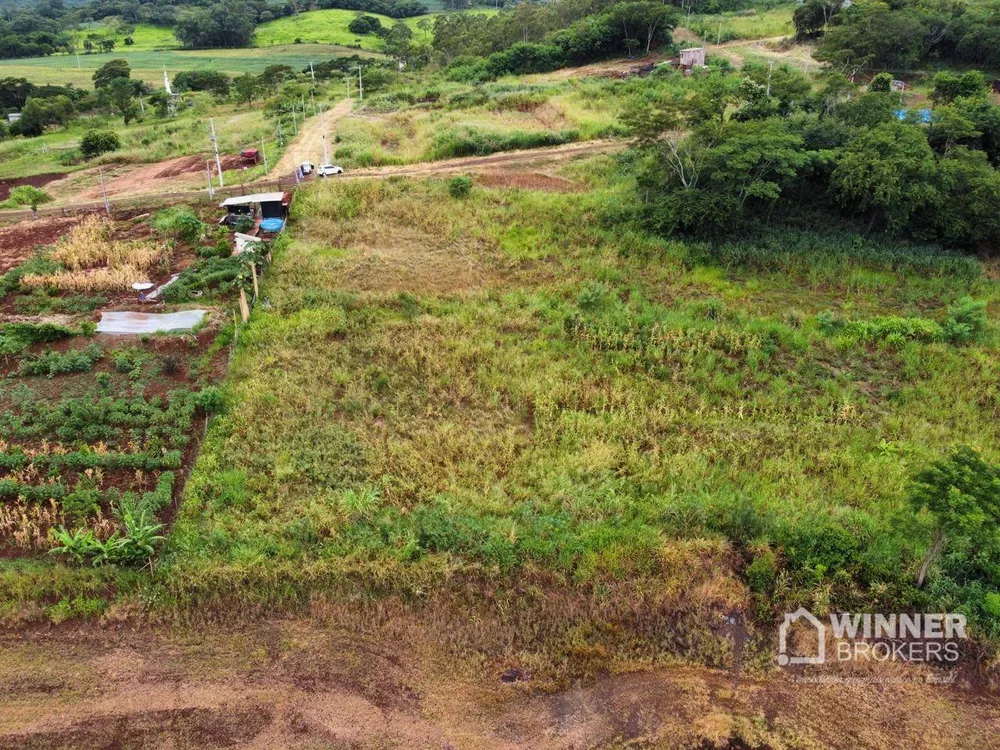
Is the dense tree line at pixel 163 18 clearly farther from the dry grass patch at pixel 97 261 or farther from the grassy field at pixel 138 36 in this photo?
the dry grass patch at pixel 97 261

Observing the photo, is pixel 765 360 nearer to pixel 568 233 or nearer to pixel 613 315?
pixel 613 315

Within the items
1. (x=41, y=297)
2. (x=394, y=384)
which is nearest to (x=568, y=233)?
(x=394, y=384)

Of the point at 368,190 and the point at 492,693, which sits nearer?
the point at 492,693

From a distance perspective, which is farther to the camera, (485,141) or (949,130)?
(485,141)

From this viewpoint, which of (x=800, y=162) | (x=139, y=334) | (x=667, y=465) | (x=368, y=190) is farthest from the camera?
(x=368, y=190)

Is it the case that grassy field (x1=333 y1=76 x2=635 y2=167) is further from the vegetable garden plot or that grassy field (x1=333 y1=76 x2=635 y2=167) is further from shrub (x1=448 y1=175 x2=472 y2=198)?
the vegetable garden plot

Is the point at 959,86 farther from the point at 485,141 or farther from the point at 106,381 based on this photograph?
the point at 106,381

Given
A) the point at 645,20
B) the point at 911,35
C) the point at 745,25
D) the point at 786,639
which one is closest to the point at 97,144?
the point at 645,20
